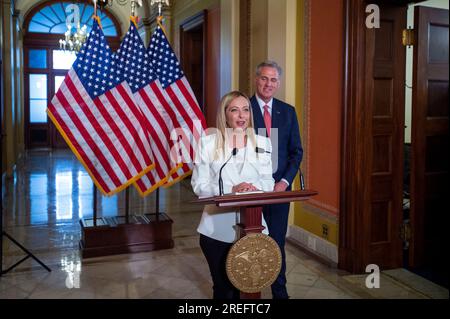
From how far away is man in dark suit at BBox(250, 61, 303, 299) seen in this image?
10.9 ft

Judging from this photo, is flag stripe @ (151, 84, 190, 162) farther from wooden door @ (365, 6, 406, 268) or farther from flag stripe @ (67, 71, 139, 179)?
wooden door @ (365, 6, 406, 268)

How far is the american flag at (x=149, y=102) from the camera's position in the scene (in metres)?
4.84

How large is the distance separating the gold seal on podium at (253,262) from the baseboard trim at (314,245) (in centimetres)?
212

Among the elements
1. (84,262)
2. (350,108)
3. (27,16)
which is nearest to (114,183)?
(84,262)

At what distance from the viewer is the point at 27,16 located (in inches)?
594

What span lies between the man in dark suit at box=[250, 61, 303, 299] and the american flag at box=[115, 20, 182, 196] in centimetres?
174

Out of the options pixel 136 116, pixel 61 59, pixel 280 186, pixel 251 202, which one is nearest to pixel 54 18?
pixel 61 59

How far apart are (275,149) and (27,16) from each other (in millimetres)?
13989

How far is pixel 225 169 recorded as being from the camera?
258cm

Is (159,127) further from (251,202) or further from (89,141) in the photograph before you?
(251,202)

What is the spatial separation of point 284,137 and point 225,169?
3.26 feet

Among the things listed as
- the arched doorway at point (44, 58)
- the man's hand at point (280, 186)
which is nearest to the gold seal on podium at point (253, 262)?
the man's hand at point (280, 186)

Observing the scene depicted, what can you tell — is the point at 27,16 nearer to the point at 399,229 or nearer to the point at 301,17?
the point at 301,17

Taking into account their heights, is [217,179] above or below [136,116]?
A: below
